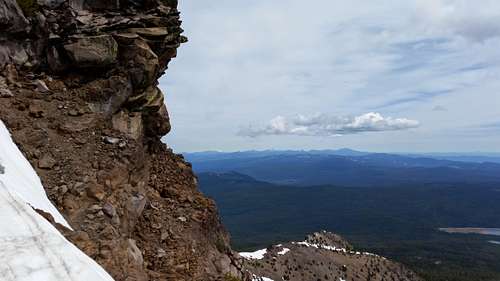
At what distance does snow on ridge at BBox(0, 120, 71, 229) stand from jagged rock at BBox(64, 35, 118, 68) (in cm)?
528

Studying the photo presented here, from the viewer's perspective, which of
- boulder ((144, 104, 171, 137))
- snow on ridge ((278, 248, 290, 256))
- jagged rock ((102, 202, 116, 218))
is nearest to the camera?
jagged rock ((102, 202, 116, 218))

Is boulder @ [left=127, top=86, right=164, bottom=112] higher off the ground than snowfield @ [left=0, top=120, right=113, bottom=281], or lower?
higher

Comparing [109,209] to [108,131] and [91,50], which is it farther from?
[91,50]

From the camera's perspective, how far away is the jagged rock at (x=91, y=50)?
73.3ft

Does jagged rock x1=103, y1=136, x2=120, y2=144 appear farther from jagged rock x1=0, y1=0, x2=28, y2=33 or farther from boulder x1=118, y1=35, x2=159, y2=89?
jagged rock x1=0, y1=0, x2=28, y2=33

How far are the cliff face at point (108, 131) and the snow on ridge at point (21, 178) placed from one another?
595mm

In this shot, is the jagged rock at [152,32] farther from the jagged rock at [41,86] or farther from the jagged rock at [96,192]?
the jagged rock at [96,192]

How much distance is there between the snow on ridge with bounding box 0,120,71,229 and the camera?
591 inches

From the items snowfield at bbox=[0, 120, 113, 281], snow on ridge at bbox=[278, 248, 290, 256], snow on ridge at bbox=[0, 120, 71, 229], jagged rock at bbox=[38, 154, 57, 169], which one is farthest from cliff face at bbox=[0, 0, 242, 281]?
snow on ridge at bbox=[278, 248, 290, 256]

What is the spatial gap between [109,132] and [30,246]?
10057 millimetres

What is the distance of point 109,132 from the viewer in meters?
21.2

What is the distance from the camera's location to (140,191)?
2205 centimetres

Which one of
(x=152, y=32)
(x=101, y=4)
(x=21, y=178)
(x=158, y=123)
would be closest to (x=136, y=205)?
(x=21, y=178)

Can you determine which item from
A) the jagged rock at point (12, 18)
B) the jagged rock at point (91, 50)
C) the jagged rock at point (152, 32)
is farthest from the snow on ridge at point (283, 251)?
the jagged rock at point (12, 18)
